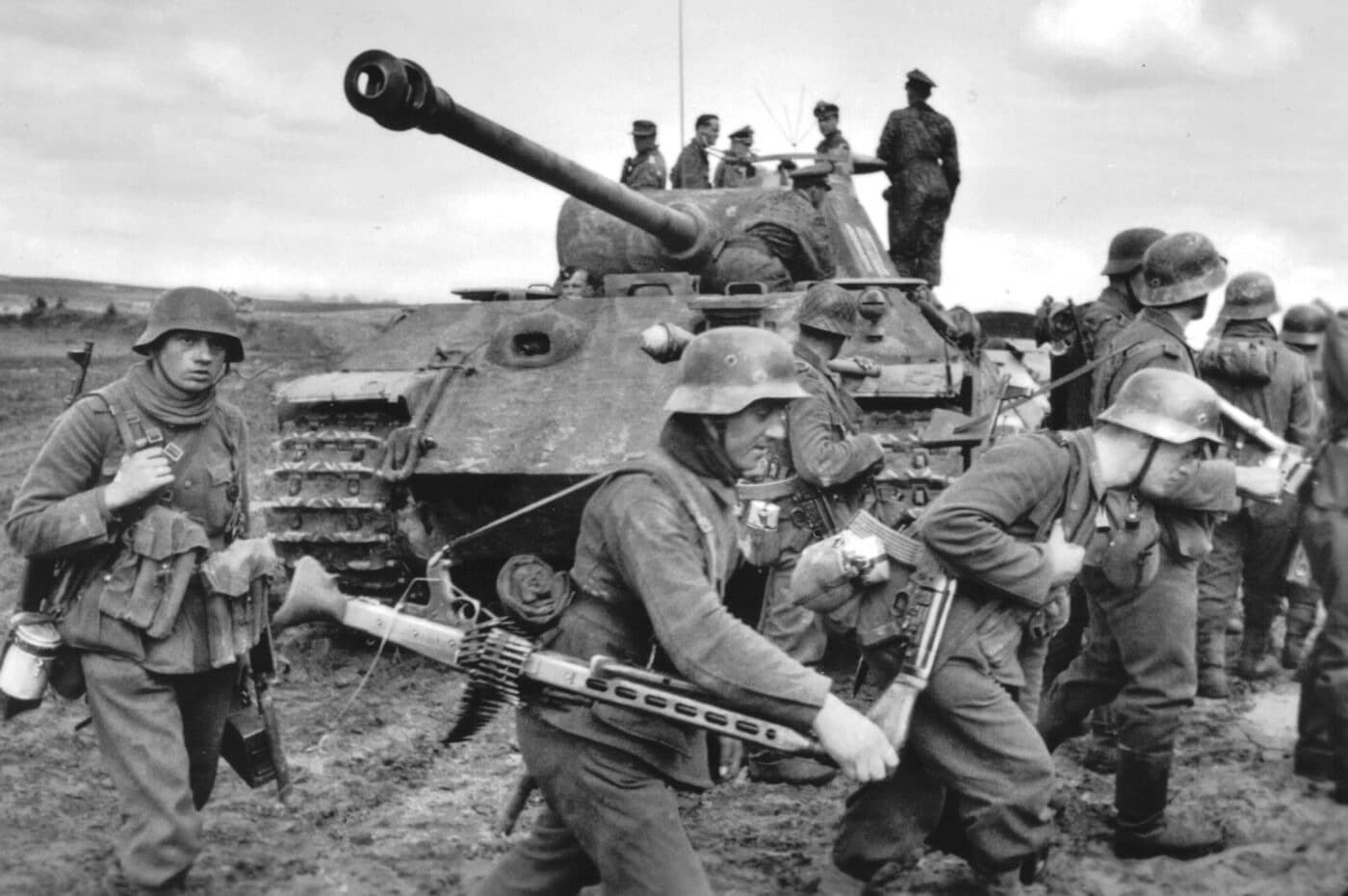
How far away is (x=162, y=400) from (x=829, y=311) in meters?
2.83

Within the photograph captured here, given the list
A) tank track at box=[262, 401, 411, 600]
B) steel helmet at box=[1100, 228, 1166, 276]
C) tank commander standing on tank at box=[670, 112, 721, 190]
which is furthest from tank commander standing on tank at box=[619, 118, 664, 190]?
steel helmet at box=[1100, 228, 1166, 276]

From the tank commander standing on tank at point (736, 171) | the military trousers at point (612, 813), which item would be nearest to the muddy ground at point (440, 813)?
the military trousers at point (612, 813)

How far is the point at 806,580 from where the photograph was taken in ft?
12.9

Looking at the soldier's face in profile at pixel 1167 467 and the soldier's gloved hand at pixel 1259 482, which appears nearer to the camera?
the soldier's face in profile at pixel 1167 467

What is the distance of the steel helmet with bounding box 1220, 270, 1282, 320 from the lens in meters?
6.91

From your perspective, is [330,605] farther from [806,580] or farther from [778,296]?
[778,296]

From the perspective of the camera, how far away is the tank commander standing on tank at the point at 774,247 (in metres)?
8.43

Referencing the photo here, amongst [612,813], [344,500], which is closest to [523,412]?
[344,500]

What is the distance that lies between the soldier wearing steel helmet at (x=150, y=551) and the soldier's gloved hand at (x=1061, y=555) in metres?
2.33

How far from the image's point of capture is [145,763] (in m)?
4.03

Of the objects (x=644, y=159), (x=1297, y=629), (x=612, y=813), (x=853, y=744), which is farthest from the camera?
(x=644, y=159)

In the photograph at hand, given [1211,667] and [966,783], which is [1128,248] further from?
[966,783]

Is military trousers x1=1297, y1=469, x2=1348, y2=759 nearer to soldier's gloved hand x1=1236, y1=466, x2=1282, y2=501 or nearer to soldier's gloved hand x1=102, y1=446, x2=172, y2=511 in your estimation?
soldier's gloved hand x1=1236, y1=466, x2=1282, y2=501

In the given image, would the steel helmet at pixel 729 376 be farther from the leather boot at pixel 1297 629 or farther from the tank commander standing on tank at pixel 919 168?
the tank commander standing on tank at pixel 919 168
